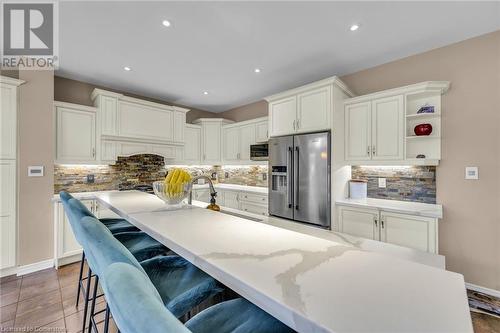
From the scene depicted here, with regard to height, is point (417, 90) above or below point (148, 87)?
below

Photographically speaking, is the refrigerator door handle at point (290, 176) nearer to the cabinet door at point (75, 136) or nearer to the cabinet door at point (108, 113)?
the cabinet door at point (108, 113)

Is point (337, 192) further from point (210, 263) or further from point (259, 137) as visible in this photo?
point (210, 263)

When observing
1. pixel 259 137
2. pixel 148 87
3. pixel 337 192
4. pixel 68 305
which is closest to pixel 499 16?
pixel 337 192

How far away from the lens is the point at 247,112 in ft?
16.3

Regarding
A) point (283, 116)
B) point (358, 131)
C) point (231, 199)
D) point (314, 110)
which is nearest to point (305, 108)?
point (314, 110)

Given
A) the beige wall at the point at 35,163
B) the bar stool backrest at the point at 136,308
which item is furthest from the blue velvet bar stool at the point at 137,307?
the beige wall at the point at 35,163

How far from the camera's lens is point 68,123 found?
10.4 ft

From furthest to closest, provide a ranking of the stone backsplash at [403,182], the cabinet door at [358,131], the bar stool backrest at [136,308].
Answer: the cabinet door at [358,131] < the stone backsplash at [403,182] < the bar stool backrest at [136,308]

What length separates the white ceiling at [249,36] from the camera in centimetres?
199

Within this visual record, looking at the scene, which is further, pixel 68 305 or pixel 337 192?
pixel 337 192

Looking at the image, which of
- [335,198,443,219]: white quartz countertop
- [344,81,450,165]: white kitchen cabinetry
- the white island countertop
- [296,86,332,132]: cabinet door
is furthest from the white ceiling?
the white island countertop

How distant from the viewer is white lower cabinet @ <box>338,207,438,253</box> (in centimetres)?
226

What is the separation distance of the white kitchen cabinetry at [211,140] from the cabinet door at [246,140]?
1.94 feet

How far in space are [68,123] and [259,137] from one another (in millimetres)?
2961
